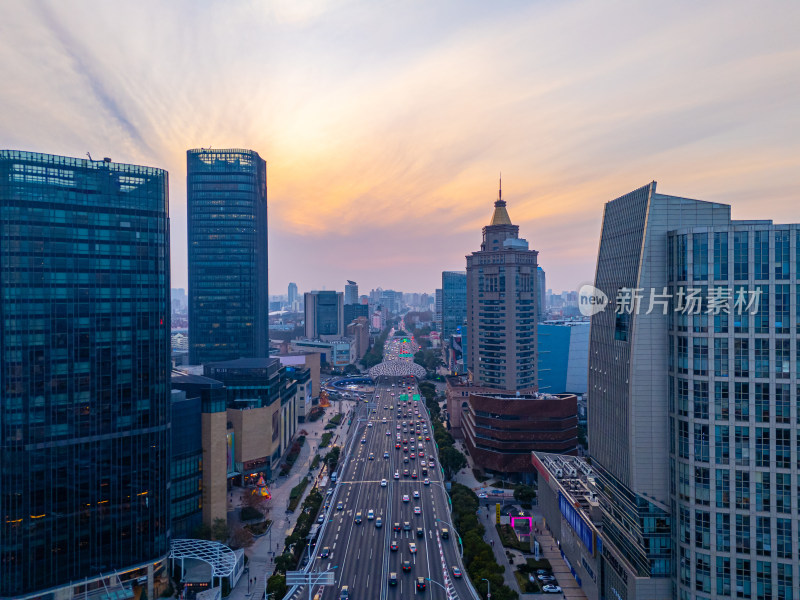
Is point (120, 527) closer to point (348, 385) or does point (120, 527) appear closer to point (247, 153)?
point (247, 153)

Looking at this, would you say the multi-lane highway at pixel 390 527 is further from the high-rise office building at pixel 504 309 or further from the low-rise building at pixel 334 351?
the low-rise building at pixel 334 351

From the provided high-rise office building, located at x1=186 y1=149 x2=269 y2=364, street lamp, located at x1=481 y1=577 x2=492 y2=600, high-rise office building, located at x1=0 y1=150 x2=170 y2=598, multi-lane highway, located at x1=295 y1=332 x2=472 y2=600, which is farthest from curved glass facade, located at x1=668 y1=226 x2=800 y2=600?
high-rise office building, located at x1=186 y1=149 x2=269 y2=364

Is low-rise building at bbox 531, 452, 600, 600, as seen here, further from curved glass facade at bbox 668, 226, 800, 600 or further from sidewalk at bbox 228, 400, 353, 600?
sidewalk at bbox 228, 400, 353, 600

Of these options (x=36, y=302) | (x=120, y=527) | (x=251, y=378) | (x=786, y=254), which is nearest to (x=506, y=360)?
(x=251, y=378)

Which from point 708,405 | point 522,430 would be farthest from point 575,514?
point 522,430

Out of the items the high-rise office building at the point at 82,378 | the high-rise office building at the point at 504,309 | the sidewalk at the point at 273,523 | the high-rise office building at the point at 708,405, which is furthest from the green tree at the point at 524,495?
the high-rise office building at the point at 82,378
